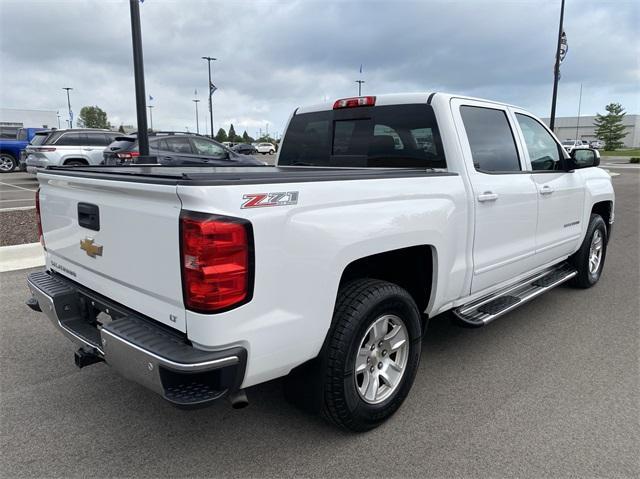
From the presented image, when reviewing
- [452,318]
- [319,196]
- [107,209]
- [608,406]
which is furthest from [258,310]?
[608,406]

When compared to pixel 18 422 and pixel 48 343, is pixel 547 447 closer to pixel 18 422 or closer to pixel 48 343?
pixel 18 422

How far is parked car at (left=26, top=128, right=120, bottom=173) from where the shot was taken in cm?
1495

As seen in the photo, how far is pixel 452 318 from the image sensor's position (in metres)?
3.47

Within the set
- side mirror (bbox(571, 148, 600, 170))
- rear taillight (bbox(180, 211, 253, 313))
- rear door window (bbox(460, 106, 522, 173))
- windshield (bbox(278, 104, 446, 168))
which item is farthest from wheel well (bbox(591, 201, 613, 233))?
rear taillight (bbox(180, 211, 253, 313))

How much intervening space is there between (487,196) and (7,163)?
22496 millimetres

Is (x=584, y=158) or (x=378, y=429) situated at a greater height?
(x=584, y=158)

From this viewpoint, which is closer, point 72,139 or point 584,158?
point 584,158

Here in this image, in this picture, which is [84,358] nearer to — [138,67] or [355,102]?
[355,102]

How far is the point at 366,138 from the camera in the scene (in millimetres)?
4004


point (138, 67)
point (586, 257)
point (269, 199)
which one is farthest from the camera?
point (138, 67)

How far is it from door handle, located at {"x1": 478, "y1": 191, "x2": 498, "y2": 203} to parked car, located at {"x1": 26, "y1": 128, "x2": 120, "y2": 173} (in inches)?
566

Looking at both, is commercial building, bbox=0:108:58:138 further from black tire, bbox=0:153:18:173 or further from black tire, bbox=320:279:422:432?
black tire, bbox=320:279:422:432

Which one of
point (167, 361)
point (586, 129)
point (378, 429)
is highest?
point (586, 129)

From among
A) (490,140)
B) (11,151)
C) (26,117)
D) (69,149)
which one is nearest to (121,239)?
(490,140)
